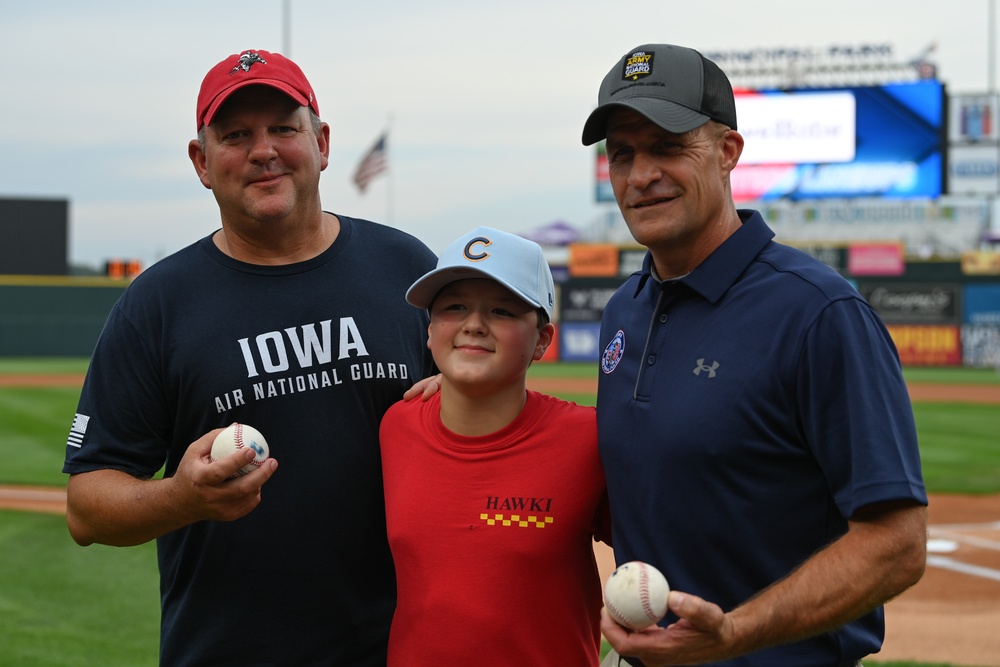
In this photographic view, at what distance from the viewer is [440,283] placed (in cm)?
269

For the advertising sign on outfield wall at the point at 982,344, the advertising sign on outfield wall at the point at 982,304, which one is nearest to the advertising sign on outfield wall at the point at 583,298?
the advertising sign on outfield wall at the point at 982,304

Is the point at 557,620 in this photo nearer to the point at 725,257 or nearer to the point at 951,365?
the point at 725,257

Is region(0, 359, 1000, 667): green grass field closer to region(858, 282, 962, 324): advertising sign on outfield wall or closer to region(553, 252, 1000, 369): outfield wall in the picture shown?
region(858, 282, 962, 324): advertising sign on outfield wall

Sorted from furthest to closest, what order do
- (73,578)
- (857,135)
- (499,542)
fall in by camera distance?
(857,135) < (73,578) < (499,542)

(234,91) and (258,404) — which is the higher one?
(234,91)

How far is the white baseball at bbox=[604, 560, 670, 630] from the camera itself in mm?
2023

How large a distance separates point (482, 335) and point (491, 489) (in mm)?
389

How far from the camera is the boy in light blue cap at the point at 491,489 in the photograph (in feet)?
8.23

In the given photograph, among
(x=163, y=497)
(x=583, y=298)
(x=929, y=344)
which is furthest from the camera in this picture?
(x=583, y=298)

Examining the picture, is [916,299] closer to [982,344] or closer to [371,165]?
[982,344]

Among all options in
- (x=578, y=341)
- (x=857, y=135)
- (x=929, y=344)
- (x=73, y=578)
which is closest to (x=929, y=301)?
(x=929, y=344)

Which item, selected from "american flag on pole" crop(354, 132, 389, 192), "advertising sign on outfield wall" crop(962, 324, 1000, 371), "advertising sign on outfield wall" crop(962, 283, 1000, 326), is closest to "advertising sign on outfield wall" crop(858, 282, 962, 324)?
"advertising sign on outfield wall" crop(962, 283, 1000, 326)

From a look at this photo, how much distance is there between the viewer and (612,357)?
2.65 metres

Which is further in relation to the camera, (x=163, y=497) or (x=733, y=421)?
(x=163, y=497)
